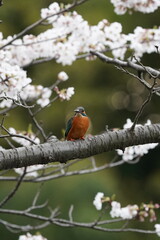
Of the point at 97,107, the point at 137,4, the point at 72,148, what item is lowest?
the point at 72,148

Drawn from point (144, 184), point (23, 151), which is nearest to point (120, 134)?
point (23, 151)

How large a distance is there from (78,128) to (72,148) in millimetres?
1102

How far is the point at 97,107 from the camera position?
46.2 ft

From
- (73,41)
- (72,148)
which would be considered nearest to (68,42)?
(73,41)

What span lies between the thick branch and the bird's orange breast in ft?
3.05

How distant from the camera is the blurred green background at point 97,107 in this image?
1116cm

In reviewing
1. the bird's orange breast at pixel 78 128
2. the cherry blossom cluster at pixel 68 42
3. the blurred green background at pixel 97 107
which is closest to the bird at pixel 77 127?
the bird's orange breast at pixel 78 128

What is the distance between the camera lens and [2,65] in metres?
4.07

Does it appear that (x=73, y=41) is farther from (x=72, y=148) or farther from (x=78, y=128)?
(x=72, y=148)

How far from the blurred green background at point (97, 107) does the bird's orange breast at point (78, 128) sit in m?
6.43

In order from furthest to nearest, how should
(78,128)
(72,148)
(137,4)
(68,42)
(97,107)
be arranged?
(97,107), (68,42), (137,4), (78,128), (72,148)

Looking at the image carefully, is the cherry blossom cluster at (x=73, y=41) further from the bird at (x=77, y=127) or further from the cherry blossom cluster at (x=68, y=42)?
the bird at (x=77, y=127)

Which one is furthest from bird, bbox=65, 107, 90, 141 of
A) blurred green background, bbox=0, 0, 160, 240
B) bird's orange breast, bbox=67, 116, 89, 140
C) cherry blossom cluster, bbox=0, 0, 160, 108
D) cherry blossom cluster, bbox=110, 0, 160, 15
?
blurred green background, bbox=0, 0, 160, 240

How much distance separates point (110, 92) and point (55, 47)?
363 inches
